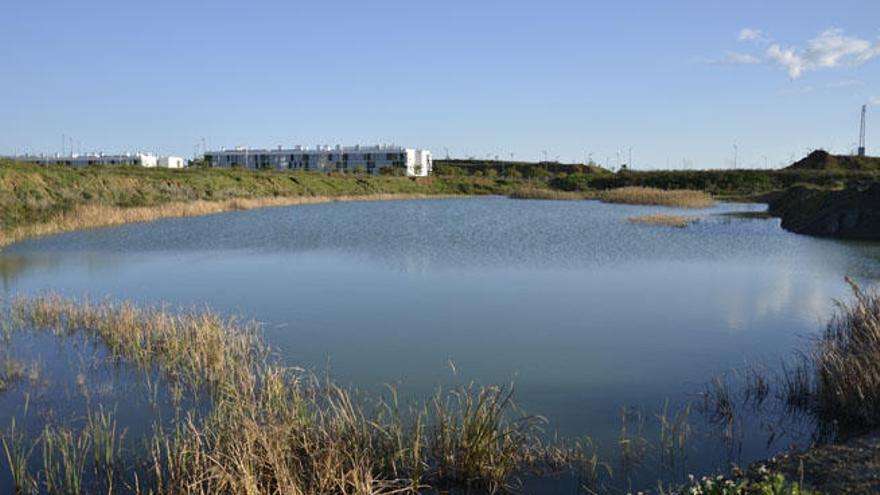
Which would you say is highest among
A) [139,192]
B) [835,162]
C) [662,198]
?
[835,162]

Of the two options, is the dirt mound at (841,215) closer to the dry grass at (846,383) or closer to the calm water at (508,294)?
the calm water at (508,294)

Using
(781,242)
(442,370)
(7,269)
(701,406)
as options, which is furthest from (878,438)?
(781,242)

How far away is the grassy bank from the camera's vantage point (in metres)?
34.3

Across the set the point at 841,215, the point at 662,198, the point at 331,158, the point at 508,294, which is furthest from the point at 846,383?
the point at 331,158

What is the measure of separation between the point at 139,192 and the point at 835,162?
9098cm

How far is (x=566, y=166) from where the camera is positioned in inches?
5566

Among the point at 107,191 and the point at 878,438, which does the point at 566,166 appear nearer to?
the point at 107,191

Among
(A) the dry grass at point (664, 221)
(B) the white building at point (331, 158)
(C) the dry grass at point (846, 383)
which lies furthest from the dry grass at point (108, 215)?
(B) the white building at point (331, 158)

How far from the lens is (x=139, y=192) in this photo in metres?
48.9

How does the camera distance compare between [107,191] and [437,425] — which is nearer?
[437,425]

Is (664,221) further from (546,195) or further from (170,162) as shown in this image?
(170,162)

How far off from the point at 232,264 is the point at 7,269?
6.57 metres

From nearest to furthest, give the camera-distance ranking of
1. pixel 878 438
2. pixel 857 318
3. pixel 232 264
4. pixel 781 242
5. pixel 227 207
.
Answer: pixel 878 438 < pixel 857 318 < pixel 232 264 < pixel 781 242 < pixel 227 207

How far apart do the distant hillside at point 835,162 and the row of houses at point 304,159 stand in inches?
2440
